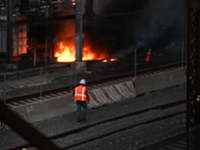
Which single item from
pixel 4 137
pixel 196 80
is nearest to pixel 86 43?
pixel 4 137

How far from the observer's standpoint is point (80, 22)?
2162 centimetres

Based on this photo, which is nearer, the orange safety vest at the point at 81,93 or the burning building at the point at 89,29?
the orange safety vest at the point at 81,93

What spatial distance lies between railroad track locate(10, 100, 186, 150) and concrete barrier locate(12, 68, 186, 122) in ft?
5.63

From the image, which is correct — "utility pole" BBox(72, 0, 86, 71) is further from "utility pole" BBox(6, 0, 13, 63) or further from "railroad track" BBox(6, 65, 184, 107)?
"utility pole" BBox(6, 0, 13, 63)

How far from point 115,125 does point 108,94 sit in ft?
12.4

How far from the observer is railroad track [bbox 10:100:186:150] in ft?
39.3

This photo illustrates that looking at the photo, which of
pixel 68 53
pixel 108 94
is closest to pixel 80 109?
pixel 108 94

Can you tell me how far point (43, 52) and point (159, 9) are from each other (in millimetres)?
8812

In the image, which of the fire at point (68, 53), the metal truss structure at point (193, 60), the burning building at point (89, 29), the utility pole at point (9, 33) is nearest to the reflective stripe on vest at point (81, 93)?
the metal truss structure at point (193, 60)

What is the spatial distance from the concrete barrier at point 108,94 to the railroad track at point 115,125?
172cm

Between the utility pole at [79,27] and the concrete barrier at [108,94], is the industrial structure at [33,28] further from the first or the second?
the concrete barrier at [108,94]

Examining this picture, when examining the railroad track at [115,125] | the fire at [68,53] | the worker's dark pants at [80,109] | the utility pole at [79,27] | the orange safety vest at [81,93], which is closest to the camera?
the railroad track at [115,125]

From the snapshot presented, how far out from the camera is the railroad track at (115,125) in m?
12.0

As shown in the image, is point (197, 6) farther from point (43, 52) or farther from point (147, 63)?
point (43, 52)
